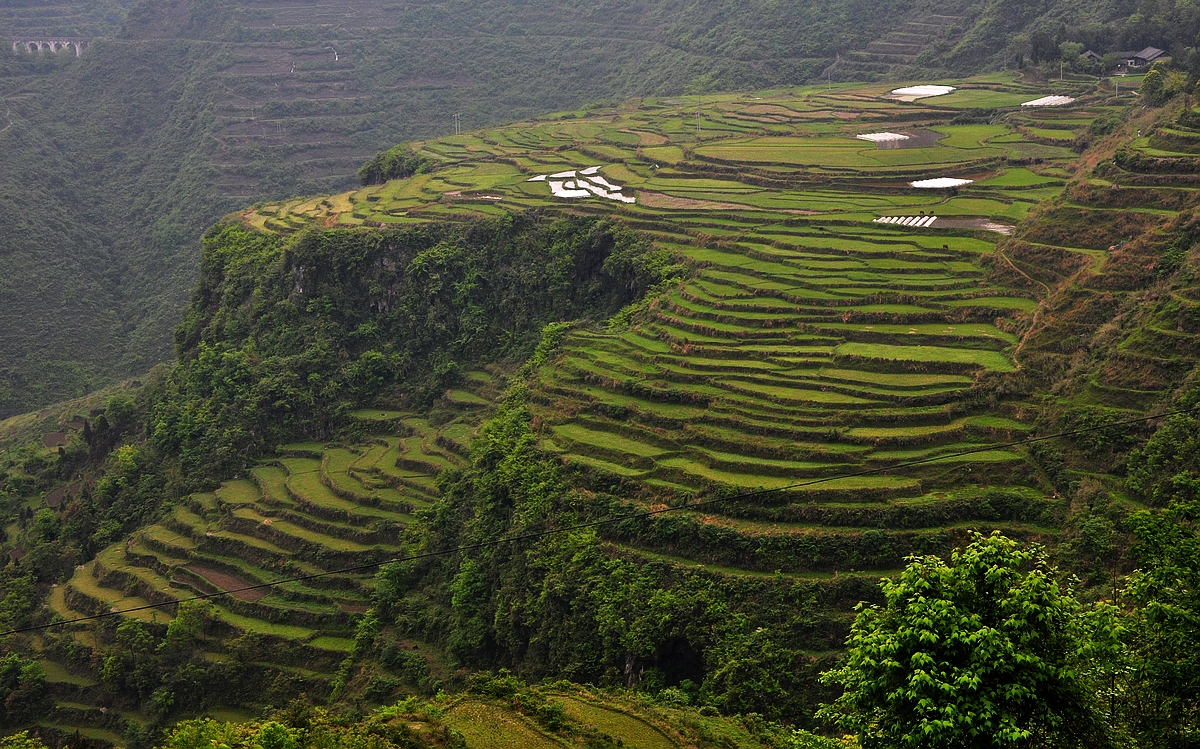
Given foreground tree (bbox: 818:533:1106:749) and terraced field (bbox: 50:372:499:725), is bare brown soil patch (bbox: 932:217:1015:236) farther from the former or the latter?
foreground tree (bbox: 818:533:1106:749)

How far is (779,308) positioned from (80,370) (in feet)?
154

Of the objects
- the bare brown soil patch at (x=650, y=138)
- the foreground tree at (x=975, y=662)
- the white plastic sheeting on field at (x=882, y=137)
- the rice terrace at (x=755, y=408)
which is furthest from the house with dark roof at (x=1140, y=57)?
the foreground tree at (x=975, y=662)

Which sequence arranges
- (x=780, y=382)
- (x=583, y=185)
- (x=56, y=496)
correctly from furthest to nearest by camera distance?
1. (x=583, y=185)
2. (x=56, y=496)
3. (x=780, y=382)

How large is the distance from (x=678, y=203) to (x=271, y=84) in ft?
192

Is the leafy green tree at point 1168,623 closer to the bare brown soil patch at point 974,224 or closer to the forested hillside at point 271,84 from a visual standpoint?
the bare brown soil patch at point 974,224

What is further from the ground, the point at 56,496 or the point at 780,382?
the point at 780,382

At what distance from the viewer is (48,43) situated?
3819 inches

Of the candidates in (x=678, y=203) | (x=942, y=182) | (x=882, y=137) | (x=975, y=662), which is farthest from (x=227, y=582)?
(x=882, y=137)

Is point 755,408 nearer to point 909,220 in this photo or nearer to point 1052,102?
point 909,220

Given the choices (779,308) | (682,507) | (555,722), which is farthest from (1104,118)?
(555,722)

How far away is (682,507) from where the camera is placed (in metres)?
24.0

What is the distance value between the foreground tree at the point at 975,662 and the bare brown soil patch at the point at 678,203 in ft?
90.1

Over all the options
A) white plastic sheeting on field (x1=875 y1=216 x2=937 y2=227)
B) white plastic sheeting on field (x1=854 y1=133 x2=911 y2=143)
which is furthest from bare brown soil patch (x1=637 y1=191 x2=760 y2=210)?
white plastic sheeting on field (x1=854 y1=133 x2=911 y2=143)

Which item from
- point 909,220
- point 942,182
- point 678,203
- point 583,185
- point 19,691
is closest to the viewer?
point 19,691
